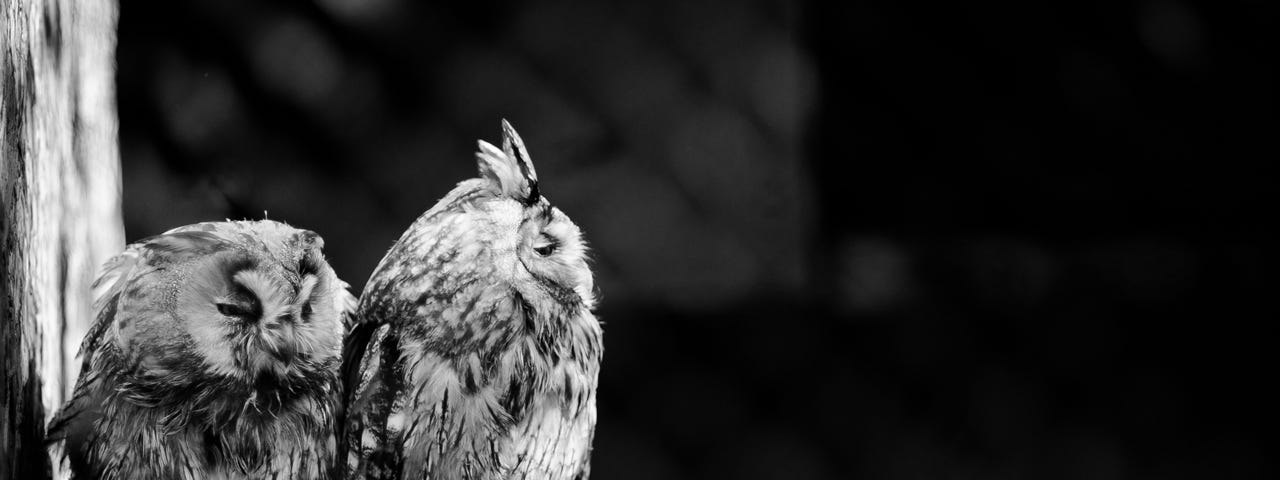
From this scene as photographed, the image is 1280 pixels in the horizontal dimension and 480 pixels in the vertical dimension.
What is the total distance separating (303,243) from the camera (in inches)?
25.1

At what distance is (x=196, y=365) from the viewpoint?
591 mm

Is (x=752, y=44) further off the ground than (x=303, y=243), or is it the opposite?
(x=752, y=44)

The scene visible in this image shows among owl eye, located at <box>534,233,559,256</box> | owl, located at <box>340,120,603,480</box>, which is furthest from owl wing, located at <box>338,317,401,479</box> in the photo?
owl eye, located at <box>534,233,559,256</box>

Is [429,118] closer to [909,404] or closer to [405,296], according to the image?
[405,296]

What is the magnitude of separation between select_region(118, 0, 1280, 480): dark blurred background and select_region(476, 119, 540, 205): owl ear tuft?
0.22 m

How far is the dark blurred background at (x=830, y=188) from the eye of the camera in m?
0.87

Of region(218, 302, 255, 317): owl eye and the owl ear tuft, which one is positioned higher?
the owl ear tuft

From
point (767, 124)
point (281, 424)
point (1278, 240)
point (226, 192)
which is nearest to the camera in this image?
point (281, 424)

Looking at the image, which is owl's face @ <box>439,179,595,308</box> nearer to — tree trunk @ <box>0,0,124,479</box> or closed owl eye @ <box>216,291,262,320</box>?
closed owl eye @ <box>216,291,262,320</box>

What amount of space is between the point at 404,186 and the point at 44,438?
346mm

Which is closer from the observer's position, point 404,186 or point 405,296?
point 405,296

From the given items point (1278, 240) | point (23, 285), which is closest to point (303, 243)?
point (23, 285)

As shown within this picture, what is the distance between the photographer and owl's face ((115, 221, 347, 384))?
0.59 m

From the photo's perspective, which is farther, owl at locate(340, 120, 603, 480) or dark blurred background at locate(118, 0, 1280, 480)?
dark blurred background at locate(118, 0, 1280, 480)
